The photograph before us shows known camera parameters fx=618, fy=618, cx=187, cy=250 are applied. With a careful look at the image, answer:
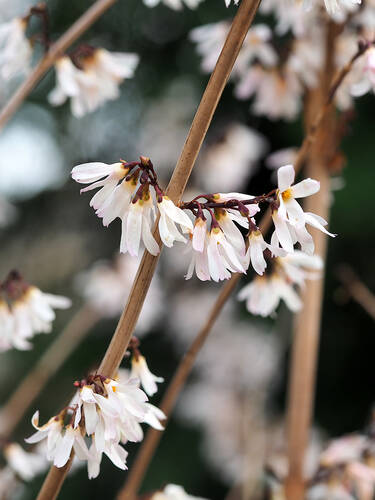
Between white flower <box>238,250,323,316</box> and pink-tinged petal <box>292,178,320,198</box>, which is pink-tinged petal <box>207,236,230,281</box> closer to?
pink-tinged petal <box>292,178,320,198</box>

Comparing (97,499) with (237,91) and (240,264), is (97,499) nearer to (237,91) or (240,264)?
(237,91)

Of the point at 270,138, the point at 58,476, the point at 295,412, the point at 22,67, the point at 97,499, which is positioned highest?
the point at 22,67

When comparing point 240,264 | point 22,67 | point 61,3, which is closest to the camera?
point 240,264

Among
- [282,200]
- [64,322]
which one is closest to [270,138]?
[64,322]

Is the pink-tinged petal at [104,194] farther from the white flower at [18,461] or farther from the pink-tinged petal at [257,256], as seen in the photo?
the white flower at [18,461]

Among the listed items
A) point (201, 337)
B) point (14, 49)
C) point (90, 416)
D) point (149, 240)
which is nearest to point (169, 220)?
point (149, 240)

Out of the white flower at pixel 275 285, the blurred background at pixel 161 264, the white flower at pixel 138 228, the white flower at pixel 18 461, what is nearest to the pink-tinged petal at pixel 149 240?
the white flower at pixel 138 228

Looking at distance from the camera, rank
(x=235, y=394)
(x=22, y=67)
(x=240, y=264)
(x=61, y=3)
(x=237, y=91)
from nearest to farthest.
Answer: (x=240, y=264), (x=22, y=67), (x=237, y=91), (x=235, y=394), (x=61, y=3)

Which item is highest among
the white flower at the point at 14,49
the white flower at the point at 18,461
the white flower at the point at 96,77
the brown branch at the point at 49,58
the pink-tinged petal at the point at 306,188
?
the white flower at the point at 14,49

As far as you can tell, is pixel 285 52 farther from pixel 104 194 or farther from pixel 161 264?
pixel 161 264
